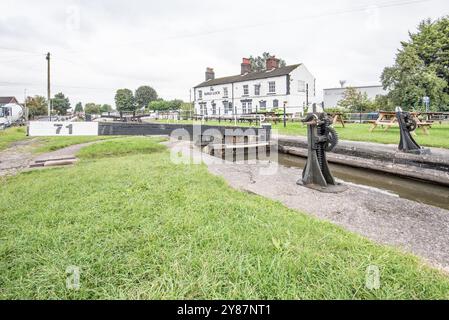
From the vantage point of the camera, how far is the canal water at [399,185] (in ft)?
15.1

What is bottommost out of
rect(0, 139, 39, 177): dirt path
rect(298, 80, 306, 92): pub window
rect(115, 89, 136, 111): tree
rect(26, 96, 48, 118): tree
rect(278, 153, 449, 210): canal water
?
rect(278, 153, 449, 210): canal water

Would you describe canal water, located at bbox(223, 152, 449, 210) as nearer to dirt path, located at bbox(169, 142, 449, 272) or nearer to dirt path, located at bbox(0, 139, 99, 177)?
dirt path, located at bbox(169, 142, 449, 272)

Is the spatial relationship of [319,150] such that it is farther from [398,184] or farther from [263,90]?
[263,90]

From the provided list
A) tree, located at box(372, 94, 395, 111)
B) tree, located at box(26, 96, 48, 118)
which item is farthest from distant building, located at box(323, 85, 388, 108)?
tree, located at box(26, 96, 48, 118)

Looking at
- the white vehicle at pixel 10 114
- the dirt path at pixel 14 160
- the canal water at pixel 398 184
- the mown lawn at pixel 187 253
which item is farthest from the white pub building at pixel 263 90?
the mown lawn at pixel 187 253

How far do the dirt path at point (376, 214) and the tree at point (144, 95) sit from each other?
82906mm

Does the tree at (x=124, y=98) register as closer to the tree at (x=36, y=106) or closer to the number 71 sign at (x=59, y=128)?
the tree at (x=36, y=106)

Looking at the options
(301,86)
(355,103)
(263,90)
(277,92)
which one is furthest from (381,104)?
(263,90)

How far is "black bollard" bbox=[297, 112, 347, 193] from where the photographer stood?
14.0ft

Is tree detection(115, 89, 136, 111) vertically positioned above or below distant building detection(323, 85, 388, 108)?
above

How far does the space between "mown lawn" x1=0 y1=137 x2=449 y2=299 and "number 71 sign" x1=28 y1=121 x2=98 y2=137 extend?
206 inches

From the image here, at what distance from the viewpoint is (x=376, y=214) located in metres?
3.07

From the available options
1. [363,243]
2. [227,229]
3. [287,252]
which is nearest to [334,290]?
[287,252]
